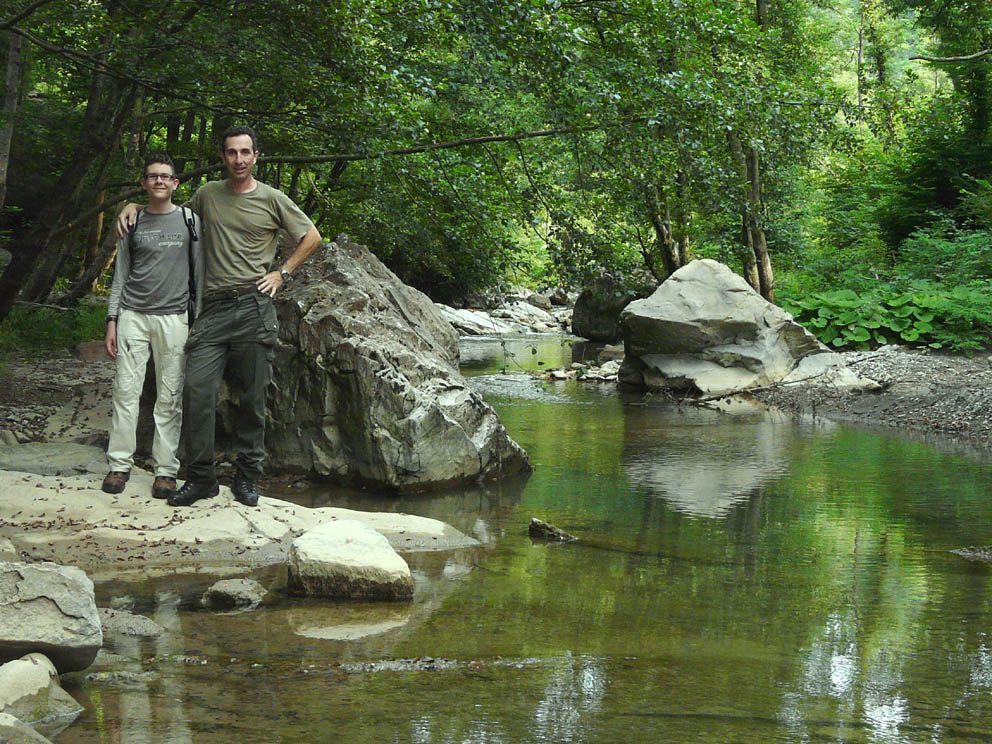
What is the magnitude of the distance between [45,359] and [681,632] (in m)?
10.1

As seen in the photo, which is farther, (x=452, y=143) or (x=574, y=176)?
(x=574, y=176)

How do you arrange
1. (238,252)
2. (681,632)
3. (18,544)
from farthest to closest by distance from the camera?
(238,252) < (18,544) < (681,632)

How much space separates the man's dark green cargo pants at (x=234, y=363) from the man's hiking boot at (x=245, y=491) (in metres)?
0.04

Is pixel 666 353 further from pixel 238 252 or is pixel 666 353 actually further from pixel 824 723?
pixel 824 723

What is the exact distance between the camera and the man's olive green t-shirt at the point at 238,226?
5898mm

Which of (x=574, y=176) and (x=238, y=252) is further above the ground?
(x=574, y=176)

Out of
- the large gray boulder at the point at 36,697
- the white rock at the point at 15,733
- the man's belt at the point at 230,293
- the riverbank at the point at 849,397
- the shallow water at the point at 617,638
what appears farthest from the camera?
the riverbank at the point at 849,397

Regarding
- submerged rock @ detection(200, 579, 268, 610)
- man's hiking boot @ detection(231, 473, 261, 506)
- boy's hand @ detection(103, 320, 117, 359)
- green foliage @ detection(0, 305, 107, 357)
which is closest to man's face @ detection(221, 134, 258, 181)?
boy's hand @ detection(103, 320, 117, 359)

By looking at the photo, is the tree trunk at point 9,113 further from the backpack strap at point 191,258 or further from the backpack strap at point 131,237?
Answer: the backpack strap at point 191,258

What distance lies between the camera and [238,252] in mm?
5922

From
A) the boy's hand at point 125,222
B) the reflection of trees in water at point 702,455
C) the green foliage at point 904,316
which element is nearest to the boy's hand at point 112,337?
the boy's hand at point 125,222

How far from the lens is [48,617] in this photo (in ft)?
11.1

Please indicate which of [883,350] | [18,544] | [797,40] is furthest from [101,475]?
[797,40]

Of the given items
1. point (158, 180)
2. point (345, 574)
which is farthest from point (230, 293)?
point (345, 574)
